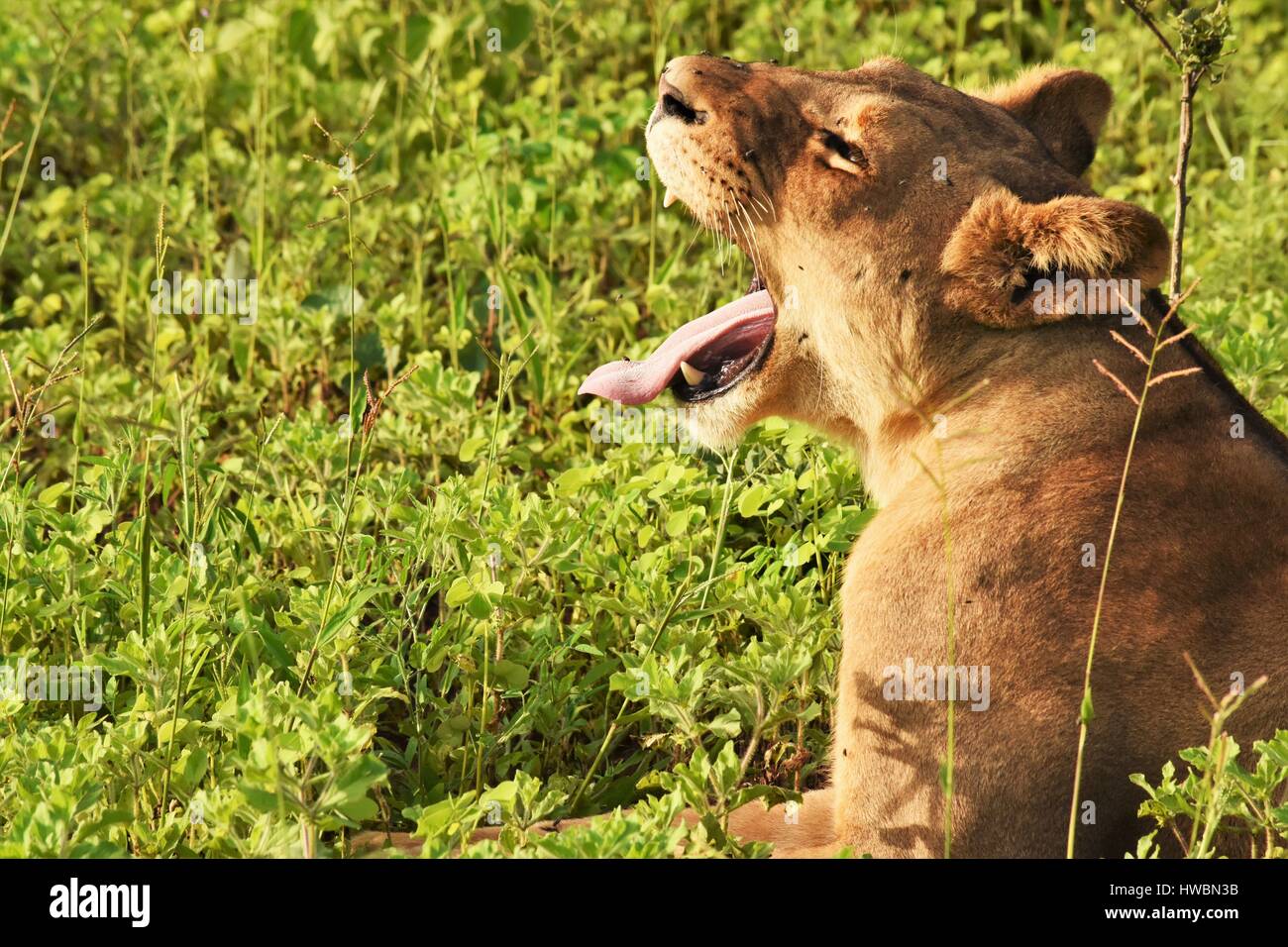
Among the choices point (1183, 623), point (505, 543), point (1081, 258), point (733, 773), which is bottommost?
point (733, 773)

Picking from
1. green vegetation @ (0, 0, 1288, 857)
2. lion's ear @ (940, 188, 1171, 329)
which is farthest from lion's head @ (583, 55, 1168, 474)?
green vegetation @ (0, 0, 1288, 857)

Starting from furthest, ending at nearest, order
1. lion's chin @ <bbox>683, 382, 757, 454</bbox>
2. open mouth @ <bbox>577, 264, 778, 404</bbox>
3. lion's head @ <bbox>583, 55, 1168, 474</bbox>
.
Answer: open mouth @ <bbox>577, 264, 778, 404</bbox>, lion's chin @ <bbox>683, 382, 757, 454</bbox>, lion's head @ <bbox>583, 55, 1168, 474</bbox>

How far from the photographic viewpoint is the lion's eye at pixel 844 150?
163 inches

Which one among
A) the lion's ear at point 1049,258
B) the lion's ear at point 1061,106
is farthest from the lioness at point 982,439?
the lion's ear at point 1061,106

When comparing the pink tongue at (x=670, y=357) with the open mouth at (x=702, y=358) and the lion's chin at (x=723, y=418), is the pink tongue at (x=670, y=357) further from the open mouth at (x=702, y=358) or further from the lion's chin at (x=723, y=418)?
the lion's chin at (x=723, y=418)

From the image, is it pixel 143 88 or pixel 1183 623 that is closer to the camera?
pixel 1183 623

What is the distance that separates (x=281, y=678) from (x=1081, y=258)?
2107mm

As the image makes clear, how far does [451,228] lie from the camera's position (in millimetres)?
6277

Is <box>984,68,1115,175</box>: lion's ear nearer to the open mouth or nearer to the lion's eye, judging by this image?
the lion's eye

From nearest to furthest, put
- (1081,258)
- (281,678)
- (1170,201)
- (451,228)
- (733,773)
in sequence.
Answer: (733,773)
(1081,258)
(281,678)
(451,228)
(1170,201)

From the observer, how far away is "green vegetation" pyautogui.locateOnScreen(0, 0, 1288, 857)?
3.68 m
